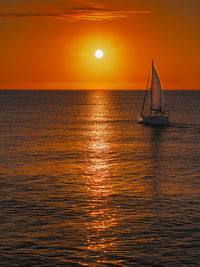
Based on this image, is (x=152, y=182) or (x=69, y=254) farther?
(x=152, y=182)

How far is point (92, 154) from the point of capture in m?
74.6

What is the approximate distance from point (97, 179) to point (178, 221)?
61.0 ft

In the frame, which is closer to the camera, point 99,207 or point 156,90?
point 99,207

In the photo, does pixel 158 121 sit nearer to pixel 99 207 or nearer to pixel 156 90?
pixel 156 90

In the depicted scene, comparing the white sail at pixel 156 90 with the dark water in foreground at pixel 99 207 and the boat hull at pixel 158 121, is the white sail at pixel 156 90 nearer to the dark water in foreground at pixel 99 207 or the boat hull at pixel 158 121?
the boat hull at pixel 158 121

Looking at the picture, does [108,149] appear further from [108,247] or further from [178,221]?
[108,247]

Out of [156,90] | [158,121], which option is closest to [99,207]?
[158,121]

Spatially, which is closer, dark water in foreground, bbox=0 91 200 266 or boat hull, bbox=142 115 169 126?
dark water in foreground, bbox=0 91 200 266

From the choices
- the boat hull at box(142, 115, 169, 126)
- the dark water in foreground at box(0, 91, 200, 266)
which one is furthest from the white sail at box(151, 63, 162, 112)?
the dark water in foreground at box(0, 91, 200, 266)

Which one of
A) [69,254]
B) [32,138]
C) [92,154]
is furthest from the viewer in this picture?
[32,138]

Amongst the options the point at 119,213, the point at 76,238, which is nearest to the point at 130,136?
the point at 119,213

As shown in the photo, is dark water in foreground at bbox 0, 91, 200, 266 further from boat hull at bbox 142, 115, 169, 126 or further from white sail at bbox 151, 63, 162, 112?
white sail at bbox 151, 63, 162, 112

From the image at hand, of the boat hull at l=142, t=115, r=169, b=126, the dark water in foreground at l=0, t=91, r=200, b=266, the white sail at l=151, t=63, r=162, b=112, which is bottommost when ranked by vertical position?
the dark water in foreground at l=0, t=91, r=200, b=266

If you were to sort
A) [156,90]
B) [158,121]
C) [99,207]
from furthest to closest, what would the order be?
1. [156,90]
2. [158,121]
3. [99,207]
